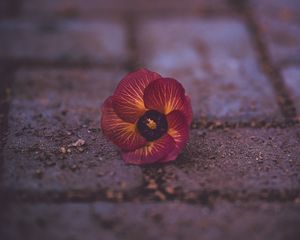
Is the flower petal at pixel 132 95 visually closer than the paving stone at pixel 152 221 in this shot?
No

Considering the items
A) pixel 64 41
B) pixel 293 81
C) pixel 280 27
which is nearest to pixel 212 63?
pixel 293 81

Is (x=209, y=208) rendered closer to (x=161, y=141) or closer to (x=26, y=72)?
(x=161, y=141)

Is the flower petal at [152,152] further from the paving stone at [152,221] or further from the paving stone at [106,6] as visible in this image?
the paving stone at [106,6]

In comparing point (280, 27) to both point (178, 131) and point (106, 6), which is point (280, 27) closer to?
point (106, 6)

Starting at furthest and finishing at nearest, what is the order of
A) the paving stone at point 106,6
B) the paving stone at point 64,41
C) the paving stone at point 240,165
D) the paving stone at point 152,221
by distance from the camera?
the paving stone at point 106,6 < the paving stone at point 64,41 < the paving stone at point 240,165 < the paving stone at point 152,221

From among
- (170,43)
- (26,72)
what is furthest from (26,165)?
(170,43)

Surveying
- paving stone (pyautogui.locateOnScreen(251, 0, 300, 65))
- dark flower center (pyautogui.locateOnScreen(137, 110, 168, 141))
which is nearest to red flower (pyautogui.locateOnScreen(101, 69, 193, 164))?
dark flower center (pyautogui.locateOnScreen(137, 110, 168, 141))

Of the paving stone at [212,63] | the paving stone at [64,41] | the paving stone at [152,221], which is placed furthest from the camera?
the paving stone at [64,41]

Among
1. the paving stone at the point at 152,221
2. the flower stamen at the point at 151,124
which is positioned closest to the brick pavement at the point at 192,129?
the paving stone at the point at 152,221
